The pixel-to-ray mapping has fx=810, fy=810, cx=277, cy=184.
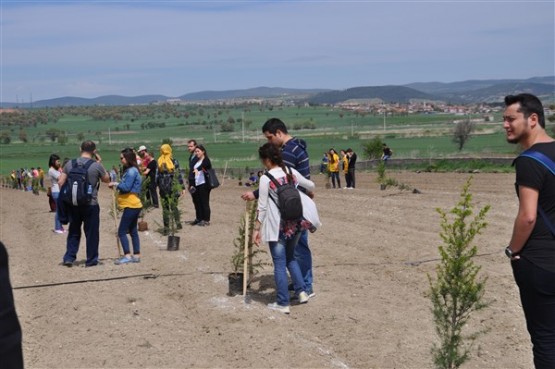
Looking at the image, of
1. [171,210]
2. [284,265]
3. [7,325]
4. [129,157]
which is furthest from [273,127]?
[7,325]

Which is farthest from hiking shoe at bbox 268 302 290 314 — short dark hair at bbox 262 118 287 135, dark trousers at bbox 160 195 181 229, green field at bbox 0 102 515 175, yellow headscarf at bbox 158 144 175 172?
green field at bbox 0 102 515 175

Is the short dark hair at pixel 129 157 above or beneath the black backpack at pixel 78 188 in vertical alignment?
above

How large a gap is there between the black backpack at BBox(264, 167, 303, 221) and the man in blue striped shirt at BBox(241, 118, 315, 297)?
0.42 metres

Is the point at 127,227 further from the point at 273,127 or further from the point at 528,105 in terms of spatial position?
the point at 528,105

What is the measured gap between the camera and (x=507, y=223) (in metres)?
14.3

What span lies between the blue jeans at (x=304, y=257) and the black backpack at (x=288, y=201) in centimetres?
66

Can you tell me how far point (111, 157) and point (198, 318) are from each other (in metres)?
72.3

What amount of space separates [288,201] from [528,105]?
3.17 metres

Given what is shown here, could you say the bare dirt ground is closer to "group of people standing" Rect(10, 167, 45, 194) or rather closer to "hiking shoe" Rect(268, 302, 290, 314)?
"hiking shoe" Rect(268, 302, 290, 314)

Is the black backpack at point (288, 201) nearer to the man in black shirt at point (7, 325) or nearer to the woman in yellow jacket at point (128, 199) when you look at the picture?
the woman in yellow jacket at point (128, 199)

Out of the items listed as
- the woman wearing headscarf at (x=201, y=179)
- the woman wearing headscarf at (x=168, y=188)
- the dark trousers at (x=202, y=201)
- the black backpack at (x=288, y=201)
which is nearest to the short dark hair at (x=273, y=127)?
the black backpack at (x=288, y=201)

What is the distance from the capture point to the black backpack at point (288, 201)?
25.7ft

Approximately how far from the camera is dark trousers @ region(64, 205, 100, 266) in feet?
35.4

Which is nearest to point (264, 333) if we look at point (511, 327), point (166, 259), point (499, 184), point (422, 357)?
point (422, 357)
